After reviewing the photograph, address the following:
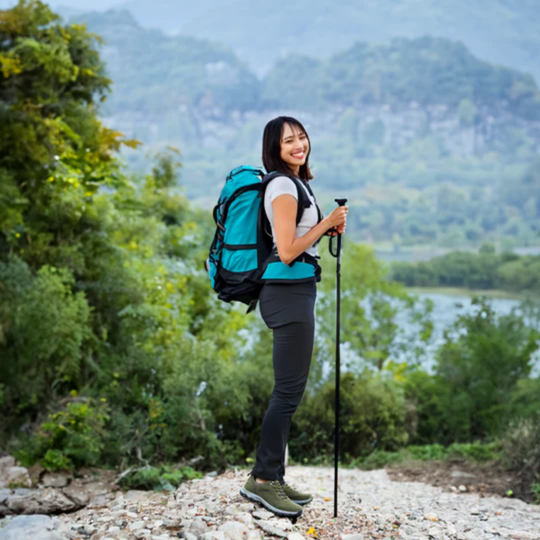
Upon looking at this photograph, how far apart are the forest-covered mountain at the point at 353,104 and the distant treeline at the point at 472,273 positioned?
99.8 feet

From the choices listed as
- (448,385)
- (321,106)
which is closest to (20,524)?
(448,385)

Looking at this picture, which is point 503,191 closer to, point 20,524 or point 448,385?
point 448,385

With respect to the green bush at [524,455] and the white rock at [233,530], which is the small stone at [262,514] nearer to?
the white rock at [233,530]

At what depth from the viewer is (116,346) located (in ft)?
21.3

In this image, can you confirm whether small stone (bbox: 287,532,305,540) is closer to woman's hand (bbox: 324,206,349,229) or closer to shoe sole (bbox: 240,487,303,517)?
shoe sole (bbox: 240,487,303,517)

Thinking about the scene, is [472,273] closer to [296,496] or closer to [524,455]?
[524,455]

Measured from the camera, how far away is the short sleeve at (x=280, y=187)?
2.80 metres

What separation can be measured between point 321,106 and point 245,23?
1178 inches

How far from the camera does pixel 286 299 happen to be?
288cm

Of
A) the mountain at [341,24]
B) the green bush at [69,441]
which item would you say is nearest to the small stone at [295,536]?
the green bush at [69,441]

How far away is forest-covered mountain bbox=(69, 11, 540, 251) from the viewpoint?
64812 mm

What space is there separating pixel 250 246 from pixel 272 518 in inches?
48.2

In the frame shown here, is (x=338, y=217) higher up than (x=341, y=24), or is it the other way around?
(x=341, y=24)

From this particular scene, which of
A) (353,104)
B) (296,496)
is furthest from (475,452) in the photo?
(353,104)
